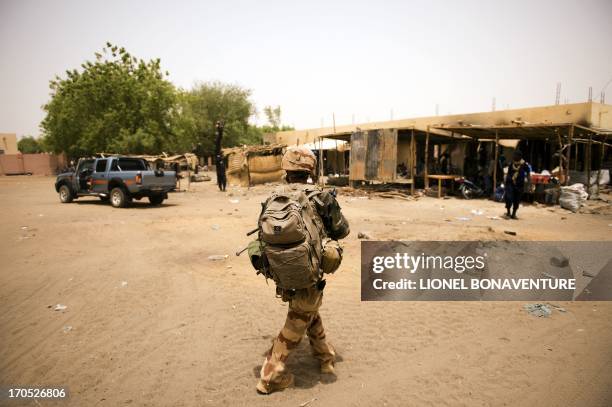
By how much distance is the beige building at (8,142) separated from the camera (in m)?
51.0

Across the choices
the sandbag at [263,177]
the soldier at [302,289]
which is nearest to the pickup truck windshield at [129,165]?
the sandbag at [263,177]

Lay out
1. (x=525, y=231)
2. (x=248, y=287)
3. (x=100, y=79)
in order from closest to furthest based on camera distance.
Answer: (x=248, y=287)
(x=525, y=231)
(x=100, y=79)

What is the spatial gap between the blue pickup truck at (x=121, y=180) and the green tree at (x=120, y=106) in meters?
13.5

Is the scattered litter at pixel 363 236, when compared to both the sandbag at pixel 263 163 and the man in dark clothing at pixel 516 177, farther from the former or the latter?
the sandbag at pixel 263 163

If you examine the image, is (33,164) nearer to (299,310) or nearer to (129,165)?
(129,165)

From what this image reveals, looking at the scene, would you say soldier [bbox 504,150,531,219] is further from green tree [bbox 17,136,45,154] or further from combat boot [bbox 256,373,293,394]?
green tree [bbox 17,136,45,154]

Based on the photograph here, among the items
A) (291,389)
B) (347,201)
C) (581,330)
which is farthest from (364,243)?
(347,201)

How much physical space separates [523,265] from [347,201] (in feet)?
29.0

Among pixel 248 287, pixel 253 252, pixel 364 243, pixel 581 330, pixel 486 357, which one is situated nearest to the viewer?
pixel 253 252

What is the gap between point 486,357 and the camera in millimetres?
3068

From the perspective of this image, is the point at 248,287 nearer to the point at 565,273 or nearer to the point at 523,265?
the point at 523,265

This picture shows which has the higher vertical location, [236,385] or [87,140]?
[87,140]

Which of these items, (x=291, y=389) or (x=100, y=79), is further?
(x=100, y=79)

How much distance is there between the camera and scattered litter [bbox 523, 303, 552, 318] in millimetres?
3909
